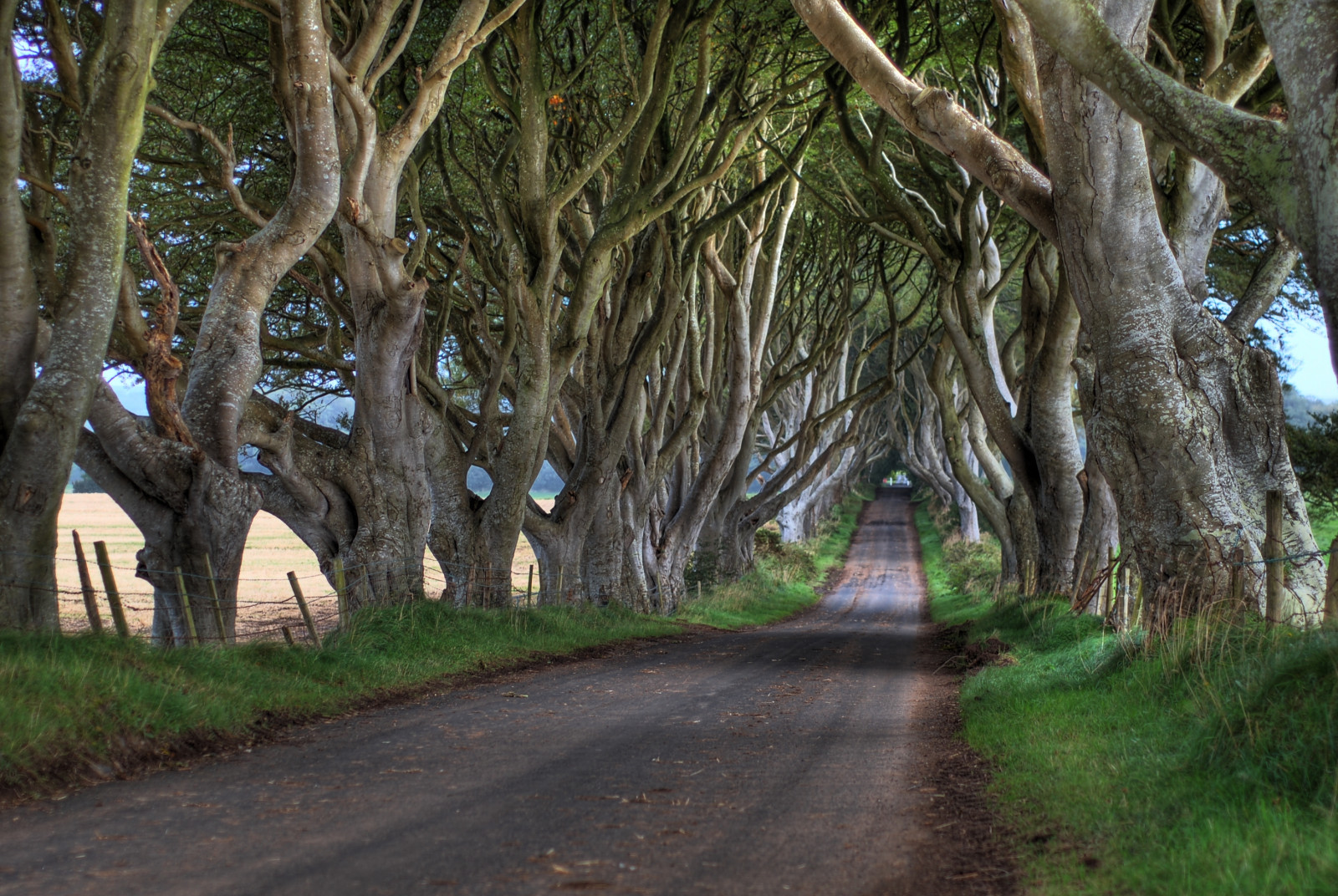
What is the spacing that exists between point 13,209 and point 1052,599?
12926mm

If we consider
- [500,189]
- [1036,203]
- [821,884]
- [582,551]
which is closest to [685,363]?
[582,551]

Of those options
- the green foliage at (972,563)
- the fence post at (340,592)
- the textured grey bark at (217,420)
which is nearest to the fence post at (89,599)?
the textured grey bark at (217,420)

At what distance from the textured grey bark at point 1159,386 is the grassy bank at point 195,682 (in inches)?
257

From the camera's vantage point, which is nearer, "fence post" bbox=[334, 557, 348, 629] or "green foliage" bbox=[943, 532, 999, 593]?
"fence post" bbox=[334, 557, 348, 629]

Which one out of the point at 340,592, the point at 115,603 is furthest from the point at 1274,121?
the point at 340,592

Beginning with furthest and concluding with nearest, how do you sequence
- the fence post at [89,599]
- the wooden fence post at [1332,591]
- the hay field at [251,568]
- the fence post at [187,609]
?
1. the hay field at [251,568]
2. the fence post at [187,609]
3. the fence post at [89,599]
4. the wooden fence post at [1332,591]

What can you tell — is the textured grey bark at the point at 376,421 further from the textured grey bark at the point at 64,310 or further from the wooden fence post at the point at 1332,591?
the wooden fence post at the point at 1332,591

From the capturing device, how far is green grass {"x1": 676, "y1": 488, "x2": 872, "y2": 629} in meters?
21.3

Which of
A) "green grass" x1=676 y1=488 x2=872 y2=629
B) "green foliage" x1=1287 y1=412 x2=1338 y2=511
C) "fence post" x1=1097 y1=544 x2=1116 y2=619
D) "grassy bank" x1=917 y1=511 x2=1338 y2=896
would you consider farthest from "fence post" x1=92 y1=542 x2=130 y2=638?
"green foliage" x1=1287 y1=412 x2=1338 y2=511

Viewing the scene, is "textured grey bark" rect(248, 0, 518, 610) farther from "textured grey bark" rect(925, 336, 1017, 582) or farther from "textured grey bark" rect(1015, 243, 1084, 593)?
"textured grey bark" rect(925, 336, 1017, 582)

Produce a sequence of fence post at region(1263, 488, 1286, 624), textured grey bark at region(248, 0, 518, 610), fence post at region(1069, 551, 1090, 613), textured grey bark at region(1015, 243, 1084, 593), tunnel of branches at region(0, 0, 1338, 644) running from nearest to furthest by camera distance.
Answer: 1. fence post at region(1263, 488, 1286, 624)
2. tunnel of branches at region(0, 0, 1338, 644)
3. textured grey bark at region(248, 0, 518, 610)
4. fence post at region(1069, 551, 1090, 613)
5. textured grey bark at region(1015, 243, 1084, 593)

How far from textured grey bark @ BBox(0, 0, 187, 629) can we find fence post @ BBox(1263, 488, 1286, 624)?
8.54 m

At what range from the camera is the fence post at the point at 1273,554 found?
7.13 meters

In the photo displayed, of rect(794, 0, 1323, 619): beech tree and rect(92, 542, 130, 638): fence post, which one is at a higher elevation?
rect(794, 0, 1323, 619): beech tree
